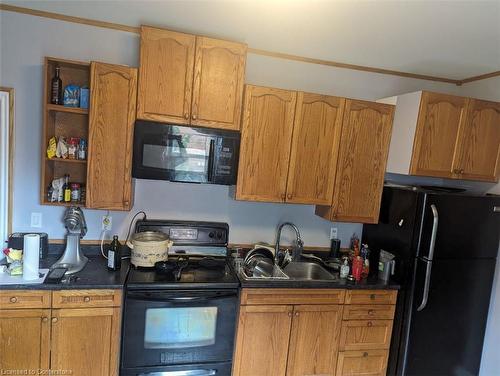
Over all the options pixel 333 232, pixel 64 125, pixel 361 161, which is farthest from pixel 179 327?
pixel 361 161

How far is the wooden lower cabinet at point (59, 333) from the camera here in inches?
72.2

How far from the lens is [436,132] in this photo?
2.34 metres

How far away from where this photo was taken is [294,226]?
2590 mm

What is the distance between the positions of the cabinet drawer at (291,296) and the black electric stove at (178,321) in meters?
0.11

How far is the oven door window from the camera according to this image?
199cm

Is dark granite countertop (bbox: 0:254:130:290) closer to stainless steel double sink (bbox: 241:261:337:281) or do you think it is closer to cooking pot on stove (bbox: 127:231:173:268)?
cooking pot on stove (bbox: 127:231:173:268)

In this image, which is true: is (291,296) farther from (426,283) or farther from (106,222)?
(106,222)

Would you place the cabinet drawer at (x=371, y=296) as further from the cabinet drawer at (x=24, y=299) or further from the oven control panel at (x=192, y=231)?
the cabinet drawer at (x=24, y=299)

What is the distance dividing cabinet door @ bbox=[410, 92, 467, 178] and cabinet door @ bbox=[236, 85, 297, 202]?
36.4 inches

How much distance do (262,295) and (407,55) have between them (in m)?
2.01

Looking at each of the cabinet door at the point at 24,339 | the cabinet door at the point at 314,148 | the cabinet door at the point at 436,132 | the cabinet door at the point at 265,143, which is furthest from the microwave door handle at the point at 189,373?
the cabinet door at the point at 436,132

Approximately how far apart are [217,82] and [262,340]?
5.73 feet

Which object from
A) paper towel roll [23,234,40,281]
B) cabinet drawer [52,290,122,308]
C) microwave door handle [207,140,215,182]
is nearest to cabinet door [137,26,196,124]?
microwave door handle [207,140,215,182]

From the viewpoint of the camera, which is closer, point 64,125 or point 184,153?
point 184,153
